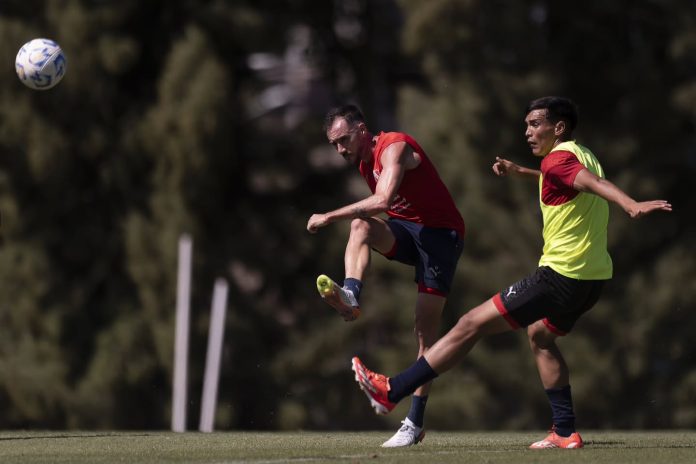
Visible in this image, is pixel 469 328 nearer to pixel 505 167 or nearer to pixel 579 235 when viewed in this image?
pixel 579 235

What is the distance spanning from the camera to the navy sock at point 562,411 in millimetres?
9375

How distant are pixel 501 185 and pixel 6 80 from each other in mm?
7832

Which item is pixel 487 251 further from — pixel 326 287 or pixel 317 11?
pixel 326 287

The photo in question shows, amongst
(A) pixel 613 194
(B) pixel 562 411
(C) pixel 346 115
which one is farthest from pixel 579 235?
(C) pixel 346 115

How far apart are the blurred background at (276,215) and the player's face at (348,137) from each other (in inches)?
508

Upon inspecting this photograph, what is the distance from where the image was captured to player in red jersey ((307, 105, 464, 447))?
9609 mm

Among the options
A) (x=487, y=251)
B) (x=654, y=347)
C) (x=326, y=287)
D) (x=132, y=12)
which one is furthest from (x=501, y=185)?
(x=326, y=287)

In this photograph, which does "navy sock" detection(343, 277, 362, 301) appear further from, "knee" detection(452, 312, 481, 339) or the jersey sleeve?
the jersey sleeve

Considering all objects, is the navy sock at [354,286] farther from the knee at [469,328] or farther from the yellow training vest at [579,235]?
the yellow training vest at [579,235]

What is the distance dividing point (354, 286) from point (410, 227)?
0.74 meters

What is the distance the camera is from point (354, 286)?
9.41 meters

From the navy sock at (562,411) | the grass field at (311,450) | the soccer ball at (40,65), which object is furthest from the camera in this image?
the soccer ball at (40,65)

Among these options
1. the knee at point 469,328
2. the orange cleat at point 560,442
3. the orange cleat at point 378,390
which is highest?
the knee at point 469,328

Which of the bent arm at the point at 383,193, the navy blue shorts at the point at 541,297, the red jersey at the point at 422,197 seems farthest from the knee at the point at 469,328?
the red jersey at the point at 422,197
